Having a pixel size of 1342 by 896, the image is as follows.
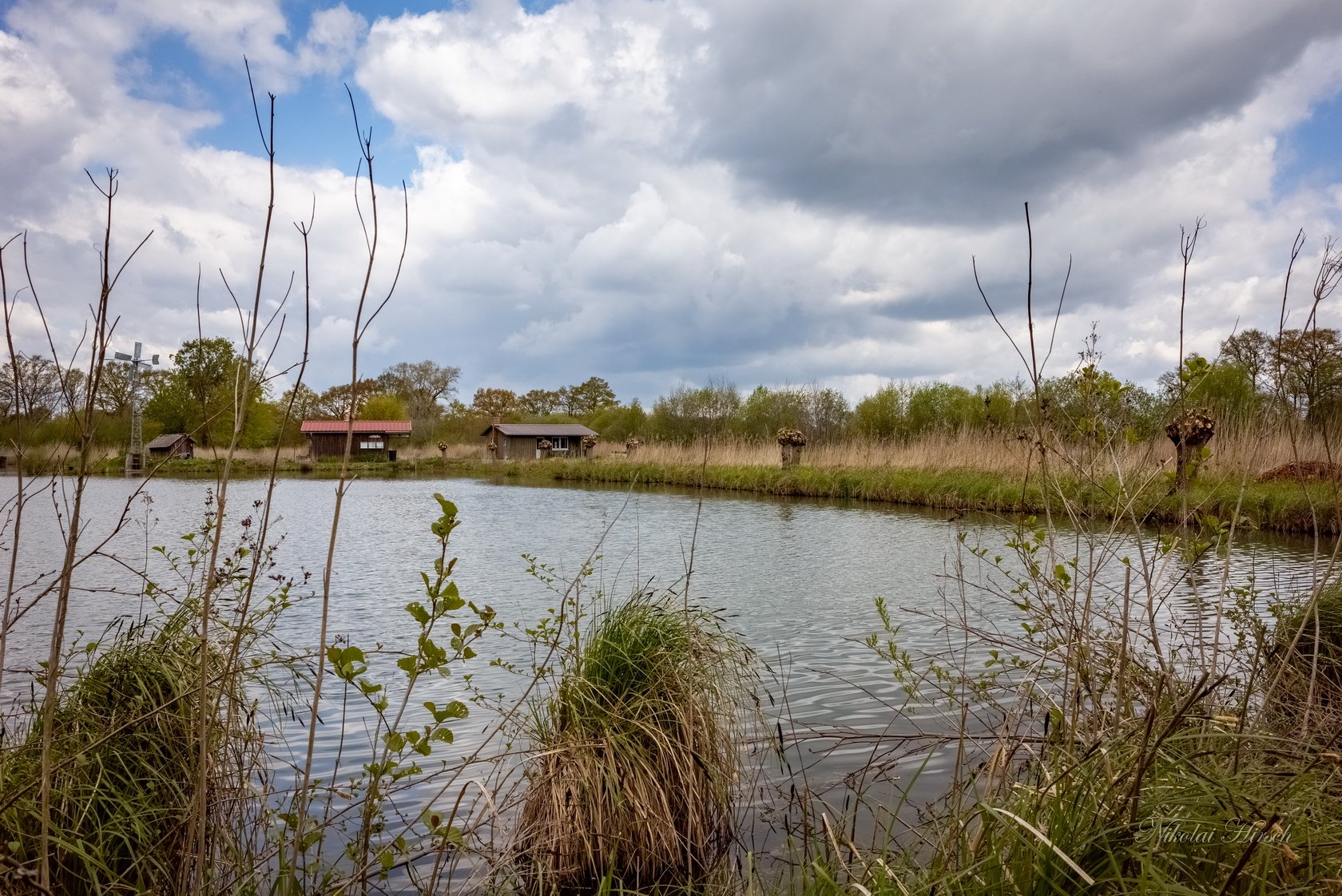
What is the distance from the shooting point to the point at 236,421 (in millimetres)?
1624

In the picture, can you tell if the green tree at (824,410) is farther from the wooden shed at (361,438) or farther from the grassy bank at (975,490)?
the wooden shed at (361,438)

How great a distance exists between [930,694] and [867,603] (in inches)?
112

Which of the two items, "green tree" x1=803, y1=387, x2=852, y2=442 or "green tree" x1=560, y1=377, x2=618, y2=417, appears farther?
"green tree" x1=560, y1=377, x2=618, y2=417

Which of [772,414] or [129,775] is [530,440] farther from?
[129,775]

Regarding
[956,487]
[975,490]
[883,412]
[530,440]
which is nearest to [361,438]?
[530,440]

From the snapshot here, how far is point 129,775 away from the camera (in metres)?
2.75

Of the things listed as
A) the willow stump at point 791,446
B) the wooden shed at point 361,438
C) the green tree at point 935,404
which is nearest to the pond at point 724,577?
the willow stump at point 791,446

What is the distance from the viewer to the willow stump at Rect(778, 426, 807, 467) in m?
25.5

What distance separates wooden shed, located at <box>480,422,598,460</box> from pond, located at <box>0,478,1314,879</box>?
3501cm

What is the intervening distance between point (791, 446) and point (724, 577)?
54.8 ft

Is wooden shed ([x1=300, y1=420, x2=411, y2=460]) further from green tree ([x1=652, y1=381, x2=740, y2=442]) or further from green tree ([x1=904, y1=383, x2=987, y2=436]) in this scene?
green tree ([x1=904, y1=383, x2=987, y2=436])

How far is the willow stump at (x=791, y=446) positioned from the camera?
25.5 metres

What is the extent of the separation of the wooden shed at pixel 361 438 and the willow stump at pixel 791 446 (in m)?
33.0

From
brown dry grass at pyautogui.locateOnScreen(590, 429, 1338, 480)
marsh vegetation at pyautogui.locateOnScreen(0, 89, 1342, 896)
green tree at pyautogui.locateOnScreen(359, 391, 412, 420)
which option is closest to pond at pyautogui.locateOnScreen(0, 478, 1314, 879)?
marsh vegetation at pyautogui.locateOnScreen(0, 89, 1342, 896)
